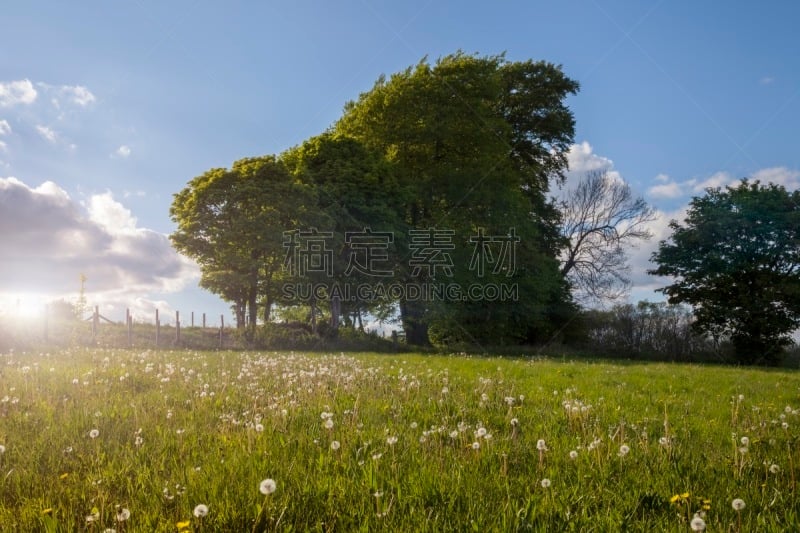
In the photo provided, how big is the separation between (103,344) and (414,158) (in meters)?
22.7

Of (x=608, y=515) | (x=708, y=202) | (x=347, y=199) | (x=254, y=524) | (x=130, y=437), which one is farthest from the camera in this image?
(x=708, y=202)

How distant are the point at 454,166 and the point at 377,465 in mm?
32317

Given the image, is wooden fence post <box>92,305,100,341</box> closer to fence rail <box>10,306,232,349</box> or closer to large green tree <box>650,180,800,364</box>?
fence rail <box>10,306,232,349</box>

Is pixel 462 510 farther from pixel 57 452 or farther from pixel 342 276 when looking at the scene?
pixel 342 276

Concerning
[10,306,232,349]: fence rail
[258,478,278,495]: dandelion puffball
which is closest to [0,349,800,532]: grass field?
[258,478,278,495]: dandelion puffball

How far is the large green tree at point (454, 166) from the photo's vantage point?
111 ft

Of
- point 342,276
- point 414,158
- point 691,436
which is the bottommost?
point 691,436

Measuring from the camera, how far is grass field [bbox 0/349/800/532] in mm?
3209

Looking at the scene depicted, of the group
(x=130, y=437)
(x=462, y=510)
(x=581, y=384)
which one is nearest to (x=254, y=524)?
(x=462, y=510)

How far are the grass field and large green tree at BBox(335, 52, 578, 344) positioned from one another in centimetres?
2616

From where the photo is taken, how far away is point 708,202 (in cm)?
3572

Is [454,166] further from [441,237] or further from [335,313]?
[335,313]

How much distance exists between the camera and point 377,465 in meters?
3.98

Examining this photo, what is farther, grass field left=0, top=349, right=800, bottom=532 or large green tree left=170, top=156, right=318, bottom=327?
large green tree left=170, top=156, right=318, bottom=327
